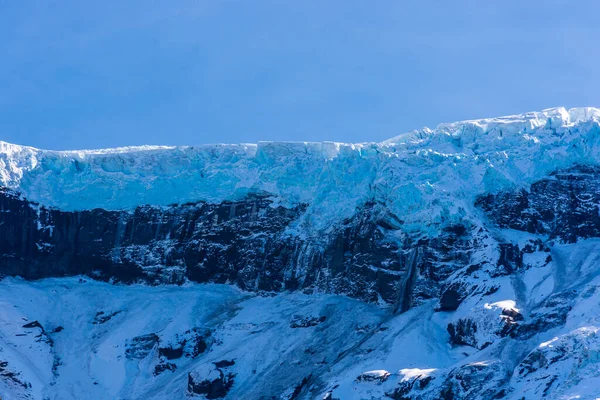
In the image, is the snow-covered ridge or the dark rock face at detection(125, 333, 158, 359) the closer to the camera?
the dark rock face at detection(125, 333, 158, 359)

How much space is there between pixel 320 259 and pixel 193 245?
2011 cm

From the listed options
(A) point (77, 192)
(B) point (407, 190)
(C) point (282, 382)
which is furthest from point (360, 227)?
(A) point (77, 192)

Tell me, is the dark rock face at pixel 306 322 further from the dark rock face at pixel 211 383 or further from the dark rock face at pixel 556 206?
the dark rock face at pixel 556 206

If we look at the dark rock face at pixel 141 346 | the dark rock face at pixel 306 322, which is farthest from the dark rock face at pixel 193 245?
the dark rock face at pixel 141 346

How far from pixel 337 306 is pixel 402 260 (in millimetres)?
11248

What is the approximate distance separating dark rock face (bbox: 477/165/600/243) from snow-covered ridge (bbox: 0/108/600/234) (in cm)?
198

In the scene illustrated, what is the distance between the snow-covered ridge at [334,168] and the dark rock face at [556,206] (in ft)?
6.50

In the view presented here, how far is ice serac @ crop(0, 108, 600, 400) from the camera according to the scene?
476ft

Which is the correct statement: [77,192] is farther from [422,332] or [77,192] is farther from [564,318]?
[564,318]

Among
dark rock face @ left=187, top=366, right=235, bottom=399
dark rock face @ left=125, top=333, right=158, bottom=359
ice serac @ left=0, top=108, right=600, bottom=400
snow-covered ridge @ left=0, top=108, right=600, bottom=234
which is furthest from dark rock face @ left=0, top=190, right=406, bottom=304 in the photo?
dark rock face @ left=187, top=366, right=235, bottom=399

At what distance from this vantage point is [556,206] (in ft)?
554

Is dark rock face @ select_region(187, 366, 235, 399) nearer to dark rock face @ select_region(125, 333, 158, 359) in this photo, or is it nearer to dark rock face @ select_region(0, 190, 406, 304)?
dark rock face @ select_region(125, 333, 158, 359)

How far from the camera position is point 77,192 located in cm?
18575

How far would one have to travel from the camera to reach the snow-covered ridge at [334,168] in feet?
570
